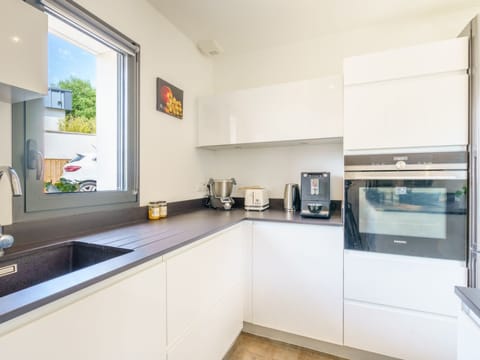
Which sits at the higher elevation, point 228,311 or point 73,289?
point 73,289

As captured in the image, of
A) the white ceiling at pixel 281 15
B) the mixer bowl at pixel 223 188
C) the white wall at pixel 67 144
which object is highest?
the white ceiling at pixel 281 15

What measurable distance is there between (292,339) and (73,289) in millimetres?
1584

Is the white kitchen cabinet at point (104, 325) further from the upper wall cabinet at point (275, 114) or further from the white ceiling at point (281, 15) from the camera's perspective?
the white ceiling at point (281, 15)

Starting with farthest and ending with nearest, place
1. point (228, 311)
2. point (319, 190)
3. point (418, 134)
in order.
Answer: point (319, 190), point (228, 311), point (418, 134)

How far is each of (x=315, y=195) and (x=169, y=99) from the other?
4.38ft

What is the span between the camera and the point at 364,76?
4.95 ft

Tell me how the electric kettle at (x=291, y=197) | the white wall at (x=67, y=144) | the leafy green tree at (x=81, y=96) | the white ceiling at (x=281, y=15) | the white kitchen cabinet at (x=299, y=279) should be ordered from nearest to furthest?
the white wall at (x=67, y=144)
the leafy green tree at (x=81, y=96)
the white kitchen cabinet at (x=299, y=279)
the white ceiling at (x=281, y=15)
the electric kettle at (x=291, y=197)

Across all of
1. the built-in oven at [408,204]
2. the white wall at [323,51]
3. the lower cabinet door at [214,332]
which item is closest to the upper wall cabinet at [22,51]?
the lower cabinet door at [214,332]

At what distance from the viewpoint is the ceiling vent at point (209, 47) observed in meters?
2.16

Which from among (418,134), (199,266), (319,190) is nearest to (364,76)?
(418,134)

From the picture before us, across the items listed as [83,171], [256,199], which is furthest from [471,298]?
[83,171]

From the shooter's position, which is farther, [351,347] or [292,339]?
[292,339]

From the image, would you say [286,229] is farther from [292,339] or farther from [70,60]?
[70,60]

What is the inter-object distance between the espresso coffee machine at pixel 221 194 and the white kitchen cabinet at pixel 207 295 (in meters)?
0.49
